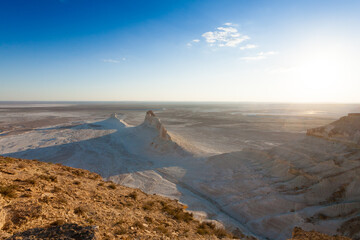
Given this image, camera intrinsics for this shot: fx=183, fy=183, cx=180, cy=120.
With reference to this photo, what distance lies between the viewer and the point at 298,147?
16.4 metres

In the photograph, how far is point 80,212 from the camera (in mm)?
6078

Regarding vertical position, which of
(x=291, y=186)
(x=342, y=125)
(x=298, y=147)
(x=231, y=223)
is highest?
(x=342, y=125)

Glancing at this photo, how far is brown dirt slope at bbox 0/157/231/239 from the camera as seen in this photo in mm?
4698

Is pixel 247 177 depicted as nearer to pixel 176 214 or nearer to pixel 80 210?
pixel 176 214

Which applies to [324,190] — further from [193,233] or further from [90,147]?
[90,147]

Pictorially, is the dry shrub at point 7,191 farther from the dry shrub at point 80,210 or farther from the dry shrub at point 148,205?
the dry shrub at point 148,205

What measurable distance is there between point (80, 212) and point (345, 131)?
1891 cm

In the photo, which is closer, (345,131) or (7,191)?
(7,191)

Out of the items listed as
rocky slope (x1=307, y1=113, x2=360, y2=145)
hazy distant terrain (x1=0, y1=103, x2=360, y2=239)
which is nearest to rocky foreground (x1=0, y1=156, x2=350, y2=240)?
hazy distant terrain (x1=0, y1=103, x2=360, y2=239)

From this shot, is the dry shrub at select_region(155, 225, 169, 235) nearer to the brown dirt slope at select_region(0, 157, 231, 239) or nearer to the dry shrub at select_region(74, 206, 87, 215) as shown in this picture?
the brown dirt slope at select_region(0, 157, 231, 239)

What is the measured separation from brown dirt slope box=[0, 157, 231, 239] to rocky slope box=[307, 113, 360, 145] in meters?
13.4

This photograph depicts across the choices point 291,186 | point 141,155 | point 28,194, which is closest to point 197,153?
point 141,155

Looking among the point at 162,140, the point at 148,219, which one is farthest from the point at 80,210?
the point at 162,140

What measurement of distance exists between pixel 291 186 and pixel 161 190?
367 inches
